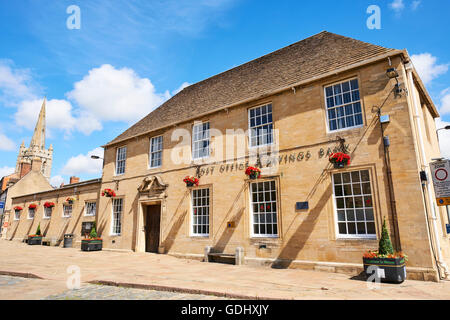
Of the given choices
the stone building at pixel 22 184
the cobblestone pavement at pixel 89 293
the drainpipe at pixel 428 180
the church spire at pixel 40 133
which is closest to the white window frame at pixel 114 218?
the cobblestone pavement at pixel 89 293

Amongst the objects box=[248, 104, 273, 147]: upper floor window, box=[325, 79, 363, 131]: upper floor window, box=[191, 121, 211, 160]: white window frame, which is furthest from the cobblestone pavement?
box=[191, 121, 211, 160]: white window frame

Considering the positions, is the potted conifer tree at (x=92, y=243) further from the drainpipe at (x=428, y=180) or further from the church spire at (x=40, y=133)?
the church spire at (x=40, y=133)

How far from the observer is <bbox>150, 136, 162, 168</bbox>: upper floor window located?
16581 mm

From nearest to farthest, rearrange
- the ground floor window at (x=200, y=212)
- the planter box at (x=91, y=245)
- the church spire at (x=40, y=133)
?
the ground floor window at (x=200, y=212)
the planter box at (x=91, y=245)
the church spire at (x=40, y=133)

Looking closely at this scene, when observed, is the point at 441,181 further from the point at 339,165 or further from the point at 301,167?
the point at 301,167

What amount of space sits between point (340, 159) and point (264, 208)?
3.68 m

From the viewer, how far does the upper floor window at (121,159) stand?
1862 cm

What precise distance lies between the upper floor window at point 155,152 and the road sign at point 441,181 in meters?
12.8

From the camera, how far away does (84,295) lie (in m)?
6.26

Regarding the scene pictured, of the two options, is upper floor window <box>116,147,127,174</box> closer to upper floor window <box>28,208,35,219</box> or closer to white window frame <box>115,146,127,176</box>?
white window frame <box>115,146,127,176</box>

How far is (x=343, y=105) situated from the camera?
34.2 feet
